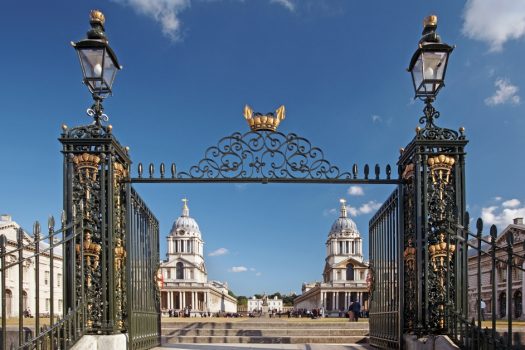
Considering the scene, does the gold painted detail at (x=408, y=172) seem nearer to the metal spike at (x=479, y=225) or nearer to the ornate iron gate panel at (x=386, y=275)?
the ornate iron gate panel at (x=386, y=275)

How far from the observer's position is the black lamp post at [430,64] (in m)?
7.76

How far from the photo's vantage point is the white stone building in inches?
4043

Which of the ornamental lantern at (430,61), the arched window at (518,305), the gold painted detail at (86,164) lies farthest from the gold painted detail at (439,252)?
the arched window at (518,305)

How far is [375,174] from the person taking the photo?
8.40 metres

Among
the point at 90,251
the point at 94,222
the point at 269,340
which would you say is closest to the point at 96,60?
the point at 94,222

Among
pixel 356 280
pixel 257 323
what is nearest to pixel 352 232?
pixel 356 280

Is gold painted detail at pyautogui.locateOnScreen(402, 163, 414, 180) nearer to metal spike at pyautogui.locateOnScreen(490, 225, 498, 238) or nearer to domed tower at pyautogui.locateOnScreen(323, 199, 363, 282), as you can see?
metal spike at pyautogui.locateOnScreen(490, 225, 498, 238)

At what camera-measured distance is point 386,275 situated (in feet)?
30.9

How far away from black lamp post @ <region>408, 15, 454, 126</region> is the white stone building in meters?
95.5

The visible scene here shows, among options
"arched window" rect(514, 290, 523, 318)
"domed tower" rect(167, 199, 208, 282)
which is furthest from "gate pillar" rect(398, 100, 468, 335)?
"domed tower" rect(167, 199, 208, 282)

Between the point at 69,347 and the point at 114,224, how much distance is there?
5.83 ft

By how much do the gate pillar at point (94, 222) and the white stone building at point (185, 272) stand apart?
9438cm

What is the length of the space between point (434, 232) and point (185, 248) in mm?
104625

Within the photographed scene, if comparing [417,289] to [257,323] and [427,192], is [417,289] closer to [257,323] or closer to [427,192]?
[427,192]
